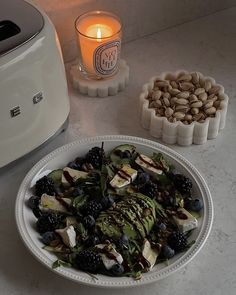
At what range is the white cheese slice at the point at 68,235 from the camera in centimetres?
87

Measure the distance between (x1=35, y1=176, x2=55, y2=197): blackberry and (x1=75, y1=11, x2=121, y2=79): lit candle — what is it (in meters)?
0.29

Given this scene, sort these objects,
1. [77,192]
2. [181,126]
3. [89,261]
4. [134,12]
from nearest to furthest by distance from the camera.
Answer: [89,261] → [77,192] → [181,126] → [134,12]

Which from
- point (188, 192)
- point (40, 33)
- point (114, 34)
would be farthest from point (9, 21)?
point (188, 192)

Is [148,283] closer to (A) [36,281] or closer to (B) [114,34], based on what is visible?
(A) [36,281]

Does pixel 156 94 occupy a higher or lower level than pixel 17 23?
lower

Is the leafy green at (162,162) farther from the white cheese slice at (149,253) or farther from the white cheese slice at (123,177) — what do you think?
the white cheese slice at (149,253)

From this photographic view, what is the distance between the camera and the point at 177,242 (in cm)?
87

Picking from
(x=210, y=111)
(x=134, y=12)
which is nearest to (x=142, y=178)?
(x=210, y=111)

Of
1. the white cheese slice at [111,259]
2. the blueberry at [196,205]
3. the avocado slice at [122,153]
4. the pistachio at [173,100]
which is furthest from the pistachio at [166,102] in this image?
the white cheese slice at [111,259]

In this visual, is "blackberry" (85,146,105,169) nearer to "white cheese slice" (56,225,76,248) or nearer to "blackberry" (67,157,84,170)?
"blackberry" (67,157,84,170)

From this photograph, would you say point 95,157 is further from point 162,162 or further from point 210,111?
point 210,111

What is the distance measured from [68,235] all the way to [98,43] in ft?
1.35

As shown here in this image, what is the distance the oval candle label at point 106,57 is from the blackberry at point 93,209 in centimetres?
33

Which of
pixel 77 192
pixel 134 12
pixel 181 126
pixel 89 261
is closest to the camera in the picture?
pixel 89 261
